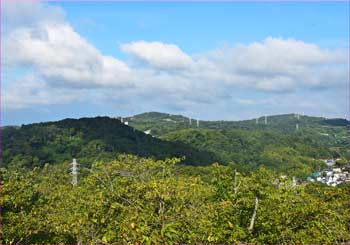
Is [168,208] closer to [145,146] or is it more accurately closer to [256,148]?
[145,146]

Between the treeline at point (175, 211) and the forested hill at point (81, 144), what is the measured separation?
6761 cm

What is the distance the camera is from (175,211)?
9.95m

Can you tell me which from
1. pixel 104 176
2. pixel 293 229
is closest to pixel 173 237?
pixel 104 176

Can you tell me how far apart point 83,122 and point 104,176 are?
10791 centimetres

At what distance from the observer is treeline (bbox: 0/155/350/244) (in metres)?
9.63

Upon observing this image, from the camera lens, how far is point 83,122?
385 ft

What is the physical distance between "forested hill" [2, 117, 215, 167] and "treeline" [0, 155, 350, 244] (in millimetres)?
67608

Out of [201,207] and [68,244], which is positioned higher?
[201,207]

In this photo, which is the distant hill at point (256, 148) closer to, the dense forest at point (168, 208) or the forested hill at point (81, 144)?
the forested hill at point (81, 144)

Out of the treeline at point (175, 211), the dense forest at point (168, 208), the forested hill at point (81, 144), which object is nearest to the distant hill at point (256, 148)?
the forested hill at point (81, 144)

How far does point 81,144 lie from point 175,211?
94.4 metres

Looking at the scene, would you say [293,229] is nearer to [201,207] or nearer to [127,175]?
[201,207]

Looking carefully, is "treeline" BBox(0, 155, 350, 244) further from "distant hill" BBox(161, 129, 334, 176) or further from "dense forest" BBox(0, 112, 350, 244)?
"distant hill" BBox(161, 129, 334, 176)

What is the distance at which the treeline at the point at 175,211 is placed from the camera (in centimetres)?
963
